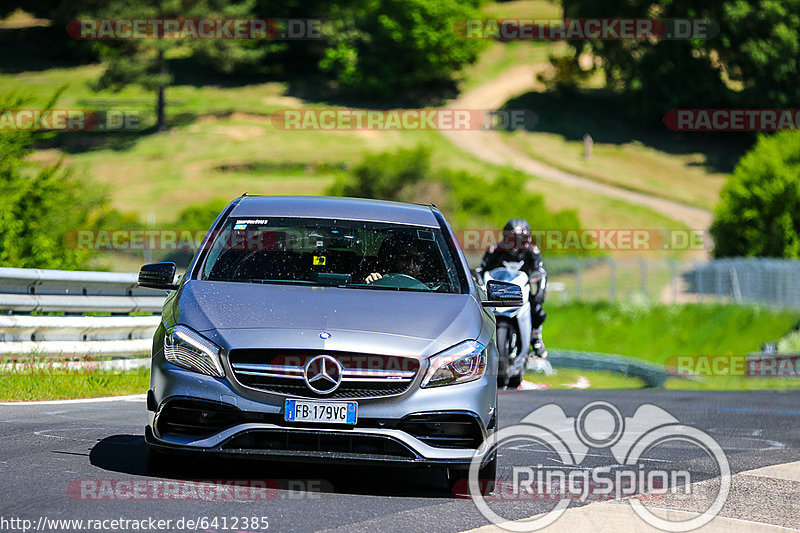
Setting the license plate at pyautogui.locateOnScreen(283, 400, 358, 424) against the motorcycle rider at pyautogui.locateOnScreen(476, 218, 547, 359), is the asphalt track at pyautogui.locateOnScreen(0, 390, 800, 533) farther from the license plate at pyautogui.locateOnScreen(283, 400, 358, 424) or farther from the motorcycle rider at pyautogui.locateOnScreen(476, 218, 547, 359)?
the motorcycle rider at pyautogui.locateOnScreen(476, 218, 547, 359)

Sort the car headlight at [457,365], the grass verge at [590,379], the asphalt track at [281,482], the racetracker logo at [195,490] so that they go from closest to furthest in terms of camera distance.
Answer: the asphalt track at [281,482] < the racetracker logo at [195,490] < the car headlight at [457,365] < the grass verge at [590,379]

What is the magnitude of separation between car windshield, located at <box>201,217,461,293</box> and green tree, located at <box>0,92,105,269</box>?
8399mm

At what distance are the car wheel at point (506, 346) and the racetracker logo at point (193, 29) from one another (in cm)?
6671

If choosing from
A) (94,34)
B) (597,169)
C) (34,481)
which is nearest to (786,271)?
(34,481)

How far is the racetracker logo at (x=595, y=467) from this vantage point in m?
6.98

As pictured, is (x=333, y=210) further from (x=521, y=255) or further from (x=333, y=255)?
(x=521, y=255)

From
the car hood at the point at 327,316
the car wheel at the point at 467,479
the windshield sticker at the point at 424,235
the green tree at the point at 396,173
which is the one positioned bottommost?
the car wheel at the point at 467,479

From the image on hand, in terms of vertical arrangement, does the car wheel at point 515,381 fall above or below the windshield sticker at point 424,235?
below

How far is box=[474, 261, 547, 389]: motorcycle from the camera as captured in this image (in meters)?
14.5

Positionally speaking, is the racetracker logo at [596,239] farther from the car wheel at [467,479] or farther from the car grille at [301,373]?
the car grille at [301,373]

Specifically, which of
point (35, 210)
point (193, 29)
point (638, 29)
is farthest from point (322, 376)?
point (193, 29)

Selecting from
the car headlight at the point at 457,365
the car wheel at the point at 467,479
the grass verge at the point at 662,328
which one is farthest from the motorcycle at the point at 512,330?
the grass verge at the point at 662,328

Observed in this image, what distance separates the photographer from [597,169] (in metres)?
74.9

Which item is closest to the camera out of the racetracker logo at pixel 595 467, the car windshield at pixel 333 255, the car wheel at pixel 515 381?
the racetracker logo at pixel 595 467
